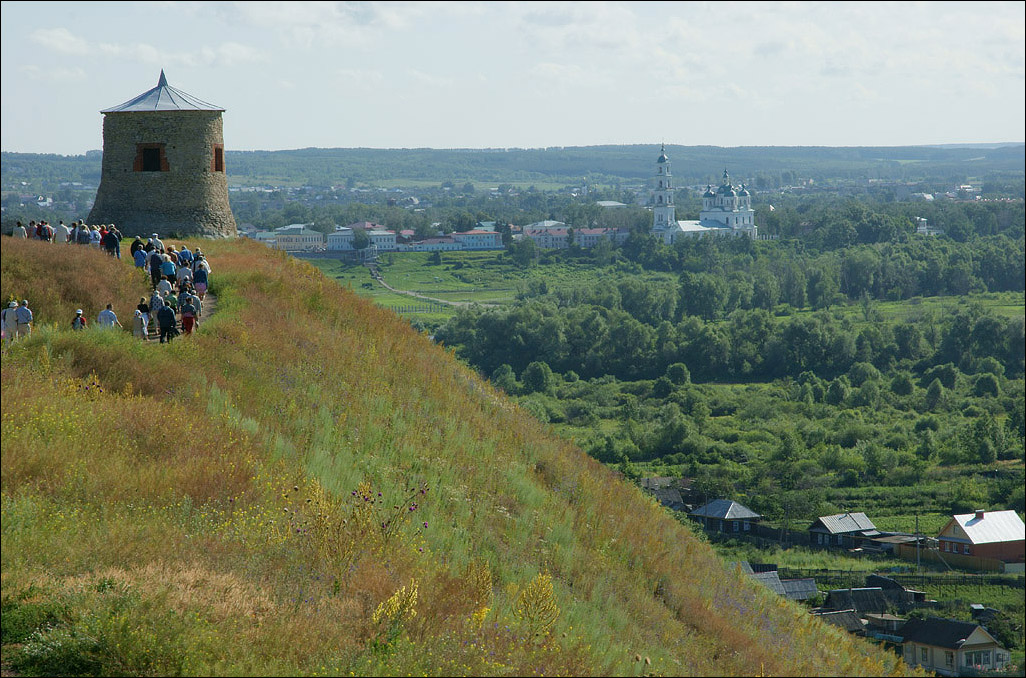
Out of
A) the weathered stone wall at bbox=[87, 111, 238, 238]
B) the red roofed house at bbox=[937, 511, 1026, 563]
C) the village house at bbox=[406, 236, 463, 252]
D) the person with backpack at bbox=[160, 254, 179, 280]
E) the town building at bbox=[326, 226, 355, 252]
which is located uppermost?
the weathered stone wall at bbox=[87, 111, 238, 238]

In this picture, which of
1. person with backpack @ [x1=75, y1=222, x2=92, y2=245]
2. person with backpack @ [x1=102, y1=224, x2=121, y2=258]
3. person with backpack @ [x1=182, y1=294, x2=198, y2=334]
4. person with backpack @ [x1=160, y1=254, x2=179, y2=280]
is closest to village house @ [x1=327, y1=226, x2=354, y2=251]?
person with backpack @ [x1=75, y1=222, x2=92, y2=245]

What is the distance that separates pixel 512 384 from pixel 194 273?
44.0 metres

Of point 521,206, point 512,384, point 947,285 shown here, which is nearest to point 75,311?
point 512,384

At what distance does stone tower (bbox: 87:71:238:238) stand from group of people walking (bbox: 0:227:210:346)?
8.04ft

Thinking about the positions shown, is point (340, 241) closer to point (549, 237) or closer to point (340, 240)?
point (340, 240)

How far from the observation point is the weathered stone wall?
18.5 meters

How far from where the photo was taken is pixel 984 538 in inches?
1014

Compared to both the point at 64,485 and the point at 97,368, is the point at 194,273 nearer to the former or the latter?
the point at 97,368

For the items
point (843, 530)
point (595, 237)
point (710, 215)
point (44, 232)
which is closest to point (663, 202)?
point (710, 215)

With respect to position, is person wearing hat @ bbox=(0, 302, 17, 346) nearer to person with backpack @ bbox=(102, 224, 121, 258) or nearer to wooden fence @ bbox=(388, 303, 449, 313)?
person with backpack @ bbox=(102, 224, 121, 258)

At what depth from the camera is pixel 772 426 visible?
4816 cm

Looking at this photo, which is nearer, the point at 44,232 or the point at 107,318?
the point at 107,318

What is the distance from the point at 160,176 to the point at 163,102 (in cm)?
125

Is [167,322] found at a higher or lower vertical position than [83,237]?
lower
